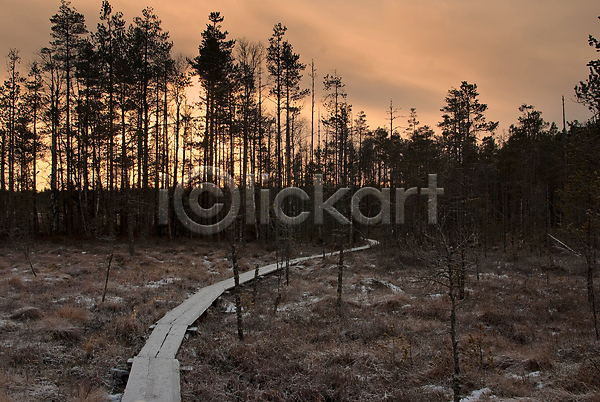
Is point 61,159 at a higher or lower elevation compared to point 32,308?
higher

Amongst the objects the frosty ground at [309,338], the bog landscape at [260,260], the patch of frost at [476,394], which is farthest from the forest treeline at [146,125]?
the patch of frost at [476,394]

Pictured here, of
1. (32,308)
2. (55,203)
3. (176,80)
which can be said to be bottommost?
(32,308)

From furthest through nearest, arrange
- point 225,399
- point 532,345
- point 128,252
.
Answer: point 128,252 < point 532,345 < point 225,399

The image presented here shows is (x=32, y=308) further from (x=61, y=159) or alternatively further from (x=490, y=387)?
(x=61, y=159)

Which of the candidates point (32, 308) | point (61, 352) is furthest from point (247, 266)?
point (61, 352)

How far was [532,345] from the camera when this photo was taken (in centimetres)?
888

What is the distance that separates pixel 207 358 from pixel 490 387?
6068 mm

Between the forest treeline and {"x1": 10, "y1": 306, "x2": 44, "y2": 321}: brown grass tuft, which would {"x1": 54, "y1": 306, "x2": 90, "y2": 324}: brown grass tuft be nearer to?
{"x1": 10, "y1": 306, "x2": 44, "y2": 321}: brown grass tuft

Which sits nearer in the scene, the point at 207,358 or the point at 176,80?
the point at 207,358

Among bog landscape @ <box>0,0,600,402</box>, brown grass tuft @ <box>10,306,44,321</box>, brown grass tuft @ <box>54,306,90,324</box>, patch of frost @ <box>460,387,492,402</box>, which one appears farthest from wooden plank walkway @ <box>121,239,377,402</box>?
patch of frost @ <box>460,387,492,402</box>

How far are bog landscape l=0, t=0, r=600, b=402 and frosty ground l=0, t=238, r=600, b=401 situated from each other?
0.06 meters

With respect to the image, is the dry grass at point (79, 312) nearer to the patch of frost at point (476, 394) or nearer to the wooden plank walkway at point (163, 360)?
the wooden plank walkway at point (163, 360)

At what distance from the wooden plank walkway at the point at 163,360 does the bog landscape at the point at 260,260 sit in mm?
61

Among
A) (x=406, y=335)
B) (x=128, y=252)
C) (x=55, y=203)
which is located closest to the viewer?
(x=406, y=335)
